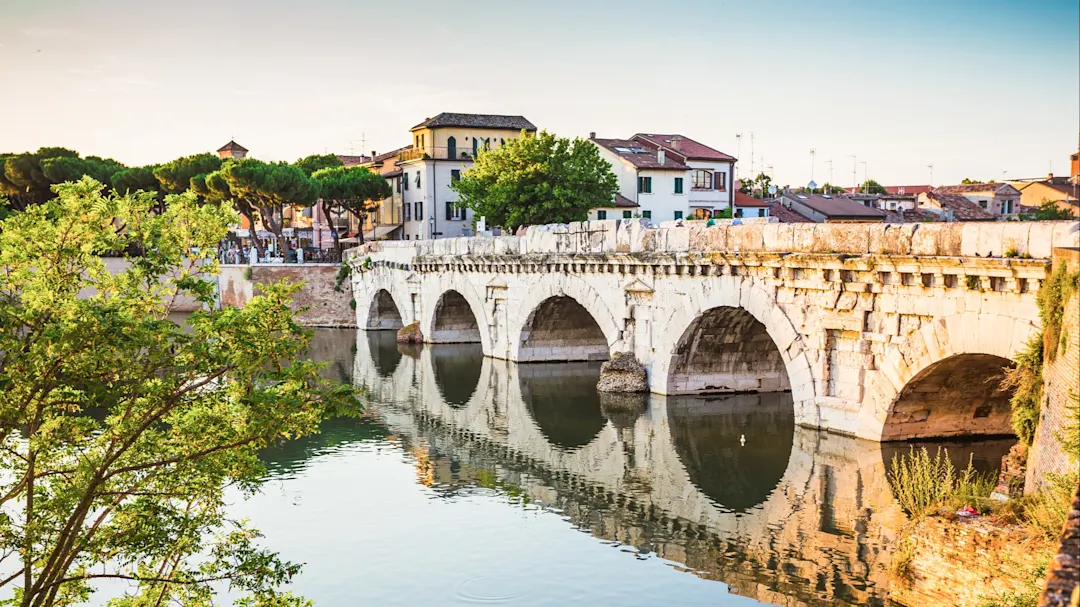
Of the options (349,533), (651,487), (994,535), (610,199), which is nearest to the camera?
(994,535)

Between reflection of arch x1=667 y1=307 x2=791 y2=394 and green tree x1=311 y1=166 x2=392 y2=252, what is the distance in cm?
4027

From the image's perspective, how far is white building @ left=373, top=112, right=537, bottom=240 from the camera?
62.3 metres

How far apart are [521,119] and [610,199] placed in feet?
51.4

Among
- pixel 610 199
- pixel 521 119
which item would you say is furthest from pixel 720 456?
pixel 521 119

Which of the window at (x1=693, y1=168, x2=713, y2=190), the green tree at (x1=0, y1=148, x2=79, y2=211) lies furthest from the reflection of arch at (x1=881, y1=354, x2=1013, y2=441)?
the green tree at (x1=0, y1=148, x2=79, y2=211)

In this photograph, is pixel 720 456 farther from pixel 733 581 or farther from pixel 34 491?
pixel 34 491

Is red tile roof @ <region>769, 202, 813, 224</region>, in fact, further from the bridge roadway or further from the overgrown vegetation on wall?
the overgrown vegetation on wall

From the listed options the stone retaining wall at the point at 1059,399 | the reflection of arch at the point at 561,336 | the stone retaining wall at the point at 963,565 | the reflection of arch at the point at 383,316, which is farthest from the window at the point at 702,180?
the stone retaining wall at the point at 963,565

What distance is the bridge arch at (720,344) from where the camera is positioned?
902 inches

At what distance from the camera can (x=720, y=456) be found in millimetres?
21625

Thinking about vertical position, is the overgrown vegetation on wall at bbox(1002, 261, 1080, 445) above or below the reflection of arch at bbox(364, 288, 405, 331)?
above

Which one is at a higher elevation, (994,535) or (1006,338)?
(1006,338)

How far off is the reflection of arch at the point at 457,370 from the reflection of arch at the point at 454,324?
1.46ft

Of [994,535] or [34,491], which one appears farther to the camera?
[994,535]
